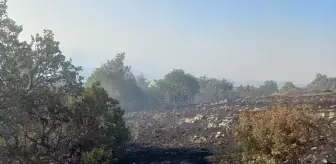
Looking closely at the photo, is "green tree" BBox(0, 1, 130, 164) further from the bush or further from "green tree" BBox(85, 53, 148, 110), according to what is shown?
"green tree" BBox(85, 53, 148, 110)

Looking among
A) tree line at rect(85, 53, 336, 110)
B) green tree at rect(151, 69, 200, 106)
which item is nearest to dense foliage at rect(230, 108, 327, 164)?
tree line at rect(85, 53, 336, 110)

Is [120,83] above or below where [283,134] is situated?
above

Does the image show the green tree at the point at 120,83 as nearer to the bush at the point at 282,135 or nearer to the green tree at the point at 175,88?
the green tree at the point at 175,88

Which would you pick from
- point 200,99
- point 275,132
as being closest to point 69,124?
point 275,132

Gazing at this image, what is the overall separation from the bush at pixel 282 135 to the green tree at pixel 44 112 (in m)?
9.73

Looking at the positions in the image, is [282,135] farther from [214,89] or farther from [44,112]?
[214,89]

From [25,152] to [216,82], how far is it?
86.2m

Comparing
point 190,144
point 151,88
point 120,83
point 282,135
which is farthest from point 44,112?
point 151,88

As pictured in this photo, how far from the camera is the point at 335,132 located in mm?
20125

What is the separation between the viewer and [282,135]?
13.7 meters

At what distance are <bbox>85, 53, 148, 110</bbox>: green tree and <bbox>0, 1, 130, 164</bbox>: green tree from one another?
60208 millimetres

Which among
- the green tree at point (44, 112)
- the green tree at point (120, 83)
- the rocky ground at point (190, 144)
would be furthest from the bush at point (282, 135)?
the green tree at point (120, 83)

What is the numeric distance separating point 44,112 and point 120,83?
223 feet

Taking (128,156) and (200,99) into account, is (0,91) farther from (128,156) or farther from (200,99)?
(200,99)
